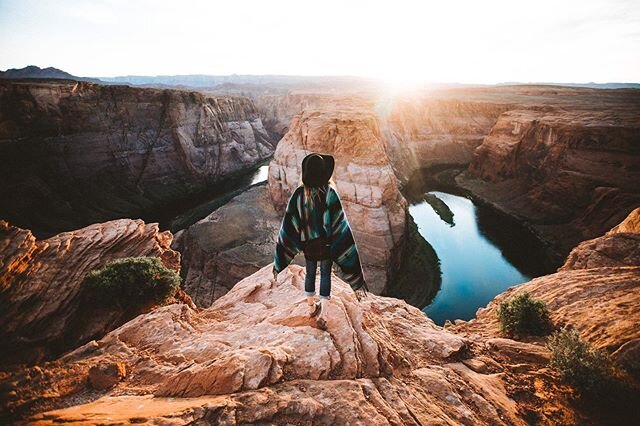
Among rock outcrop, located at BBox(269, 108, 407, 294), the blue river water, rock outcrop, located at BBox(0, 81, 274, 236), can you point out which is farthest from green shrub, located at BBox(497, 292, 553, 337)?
rock outcrop, located at BBox(0, 81, 274, 236)

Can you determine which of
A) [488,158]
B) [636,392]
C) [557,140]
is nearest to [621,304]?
[636,392]

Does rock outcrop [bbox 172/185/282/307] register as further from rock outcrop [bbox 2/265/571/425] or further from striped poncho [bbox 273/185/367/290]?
striped poncho [bbox 273/185/367/290]

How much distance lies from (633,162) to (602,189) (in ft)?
12.5

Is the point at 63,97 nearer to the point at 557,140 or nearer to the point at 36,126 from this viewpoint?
the point at 36,126

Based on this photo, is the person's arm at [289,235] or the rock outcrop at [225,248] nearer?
the person's arm at [289,235]

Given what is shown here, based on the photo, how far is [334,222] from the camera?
4.02m

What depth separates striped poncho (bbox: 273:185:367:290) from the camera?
396cm

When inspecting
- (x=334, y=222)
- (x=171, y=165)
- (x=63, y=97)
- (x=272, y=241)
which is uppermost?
(x=63, y=97)

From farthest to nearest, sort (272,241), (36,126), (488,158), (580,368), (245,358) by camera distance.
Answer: (488,158) → (36,126) → (272,241) → (580,368) → (245,358)

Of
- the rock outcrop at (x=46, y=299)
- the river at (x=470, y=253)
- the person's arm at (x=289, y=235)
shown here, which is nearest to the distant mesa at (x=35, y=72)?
the river at (x=470, y=253)

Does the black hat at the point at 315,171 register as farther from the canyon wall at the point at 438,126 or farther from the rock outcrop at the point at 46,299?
the canyon wall at the point at 438,126

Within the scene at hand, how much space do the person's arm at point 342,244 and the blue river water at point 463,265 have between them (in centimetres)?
1703

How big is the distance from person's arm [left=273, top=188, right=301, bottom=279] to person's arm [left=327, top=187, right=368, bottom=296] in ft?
1.66

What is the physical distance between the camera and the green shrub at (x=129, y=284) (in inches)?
276
